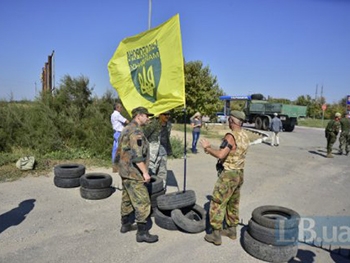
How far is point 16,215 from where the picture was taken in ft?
16.9

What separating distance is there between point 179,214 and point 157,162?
1.69 metres

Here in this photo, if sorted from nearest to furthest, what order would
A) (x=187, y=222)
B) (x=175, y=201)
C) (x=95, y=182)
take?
(x=187, y=222), (x=175, y=201), (x=95, y=182)

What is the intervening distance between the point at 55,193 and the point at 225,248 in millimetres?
4167

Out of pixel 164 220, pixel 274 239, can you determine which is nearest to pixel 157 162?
pixel 164 220

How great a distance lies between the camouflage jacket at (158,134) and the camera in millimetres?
5945

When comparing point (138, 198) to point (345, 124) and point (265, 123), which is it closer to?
point (345, 124)

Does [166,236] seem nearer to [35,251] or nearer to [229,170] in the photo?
[229,170]

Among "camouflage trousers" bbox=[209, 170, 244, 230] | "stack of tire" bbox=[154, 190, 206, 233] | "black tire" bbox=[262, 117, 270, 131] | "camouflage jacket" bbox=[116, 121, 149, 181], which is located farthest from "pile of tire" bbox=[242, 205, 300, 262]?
"black tire" bbox=[262, 117, 270, 131]

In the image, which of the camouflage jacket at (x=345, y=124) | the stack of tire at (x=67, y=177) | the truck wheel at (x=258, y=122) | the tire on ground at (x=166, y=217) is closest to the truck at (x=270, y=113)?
the truck wheel at (x=258, y=122)

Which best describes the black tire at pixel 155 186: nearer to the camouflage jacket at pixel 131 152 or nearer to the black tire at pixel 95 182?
the black tire at pixel 95 182

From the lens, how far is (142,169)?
4094 mm

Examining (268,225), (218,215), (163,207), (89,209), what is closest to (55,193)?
(89,209)

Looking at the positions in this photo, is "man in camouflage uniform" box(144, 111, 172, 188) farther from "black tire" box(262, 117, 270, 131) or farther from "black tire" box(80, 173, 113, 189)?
"black tire" box(262, 117, 270, 131)

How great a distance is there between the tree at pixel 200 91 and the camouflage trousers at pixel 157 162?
23.8 meters
